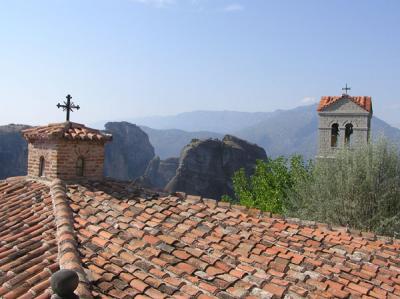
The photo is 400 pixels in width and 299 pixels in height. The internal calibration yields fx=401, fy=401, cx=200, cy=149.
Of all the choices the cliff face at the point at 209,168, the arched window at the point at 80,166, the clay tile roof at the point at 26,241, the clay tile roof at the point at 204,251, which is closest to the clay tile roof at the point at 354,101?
the clay tile roof at the point at 204,251

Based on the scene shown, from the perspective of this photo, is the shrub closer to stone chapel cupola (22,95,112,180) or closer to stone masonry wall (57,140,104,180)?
stone masonry wall (57,140,104,180)

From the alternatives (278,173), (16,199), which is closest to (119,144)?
(278,173)

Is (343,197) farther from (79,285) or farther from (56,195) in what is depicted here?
(79,285)

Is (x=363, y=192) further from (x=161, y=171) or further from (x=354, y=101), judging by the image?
(x=161, y=171)

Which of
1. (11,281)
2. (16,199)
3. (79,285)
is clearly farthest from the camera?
(16,199)

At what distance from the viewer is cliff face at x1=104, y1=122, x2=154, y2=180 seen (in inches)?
3191

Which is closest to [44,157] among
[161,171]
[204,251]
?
[204,251]

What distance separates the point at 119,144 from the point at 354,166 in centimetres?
7080

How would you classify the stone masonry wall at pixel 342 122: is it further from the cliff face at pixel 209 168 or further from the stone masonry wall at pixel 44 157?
the cliff face at pixel 209 168

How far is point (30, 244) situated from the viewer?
6.26 metres

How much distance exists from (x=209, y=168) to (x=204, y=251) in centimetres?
5250

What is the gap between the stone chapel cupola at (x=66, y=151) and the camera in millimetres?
9188

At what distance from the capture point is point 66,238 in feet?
20.0

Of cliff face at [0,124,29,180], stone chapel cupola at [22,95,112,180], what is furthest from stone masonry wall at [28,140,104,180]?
cliff face at [0,124,29,180]
